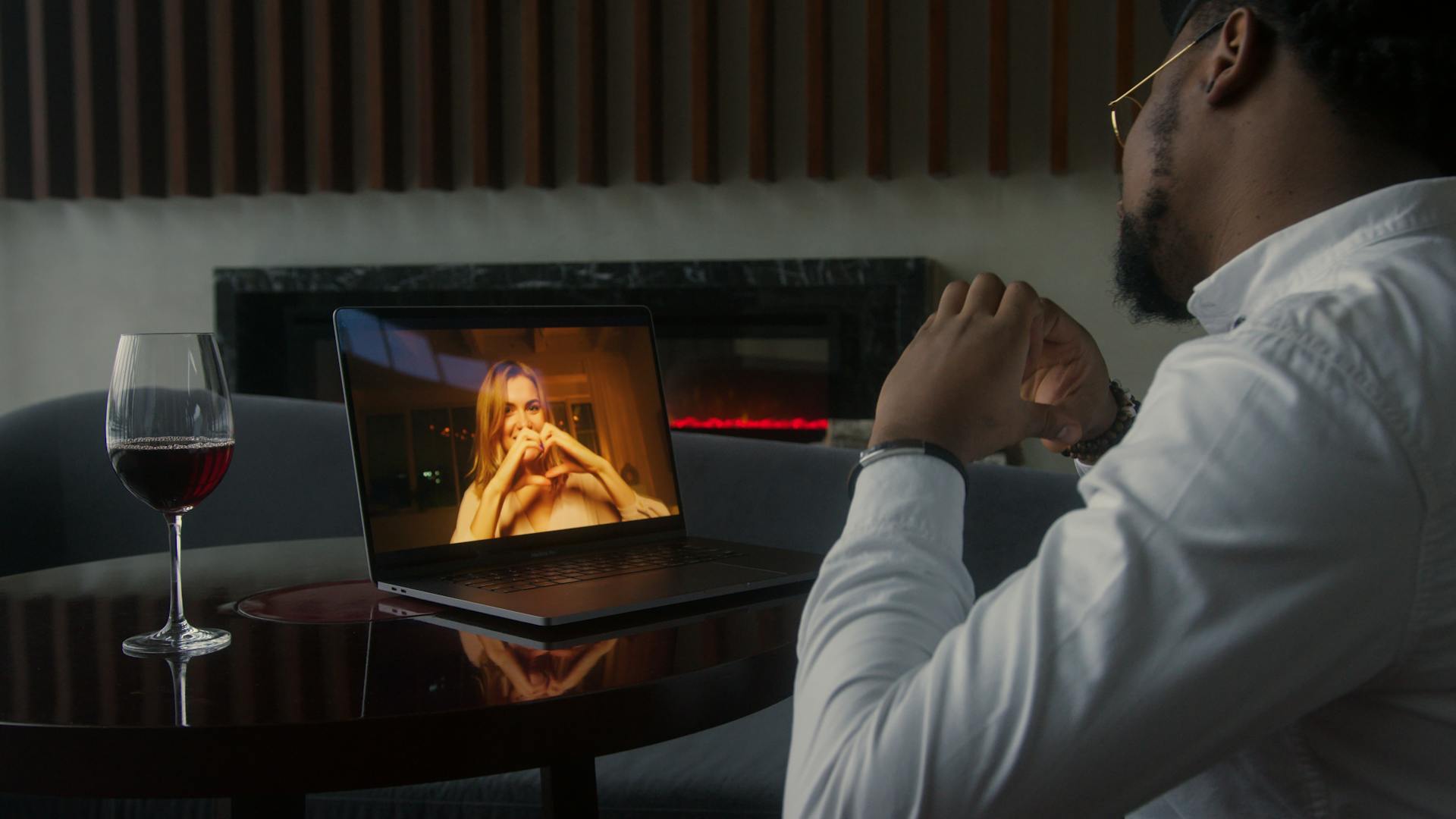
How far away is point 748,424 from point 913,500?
2691 mm

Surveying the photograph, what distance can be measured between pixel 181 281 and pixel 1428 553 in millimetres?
3772

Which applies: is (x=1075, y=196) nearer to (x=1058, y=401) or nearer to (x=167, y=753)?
(x=1058, y=401)

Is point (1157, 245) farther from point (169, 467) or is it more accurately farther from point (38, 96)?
point (38, 96)

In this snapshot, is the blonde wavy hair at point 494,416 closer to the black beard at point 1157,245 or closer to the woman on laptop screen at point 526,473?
the woman on laptop screen at point 526,473

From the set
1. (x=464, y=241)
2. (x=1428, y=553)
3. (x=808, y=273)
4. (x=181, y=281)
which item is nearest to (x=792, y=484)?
(x=1428, y=553)

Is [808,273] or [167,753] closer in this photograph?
[167,753]

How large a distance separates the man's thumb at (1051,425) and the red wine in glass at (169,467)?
551 mm

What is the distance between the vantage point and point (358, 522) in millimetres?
1898

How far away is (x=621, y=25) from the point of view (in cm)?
336

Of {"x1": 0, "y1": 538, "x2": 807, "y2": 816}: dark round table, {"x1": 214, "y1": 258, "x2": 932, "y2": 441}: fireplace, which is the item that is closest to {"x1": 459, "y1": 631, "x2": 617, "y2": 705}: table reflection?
{"x1": 0, "y1": 538, "x2": 807, "y2": 816}: dark round table

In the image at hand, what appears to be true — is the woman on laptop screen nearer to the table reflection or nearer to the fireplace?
the table reflection

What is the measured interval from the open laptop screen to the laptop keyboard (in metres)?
0.04

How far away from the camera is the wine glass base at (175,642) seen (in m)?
0.77

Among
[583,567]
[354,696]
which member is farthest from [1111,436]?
[354,696]
